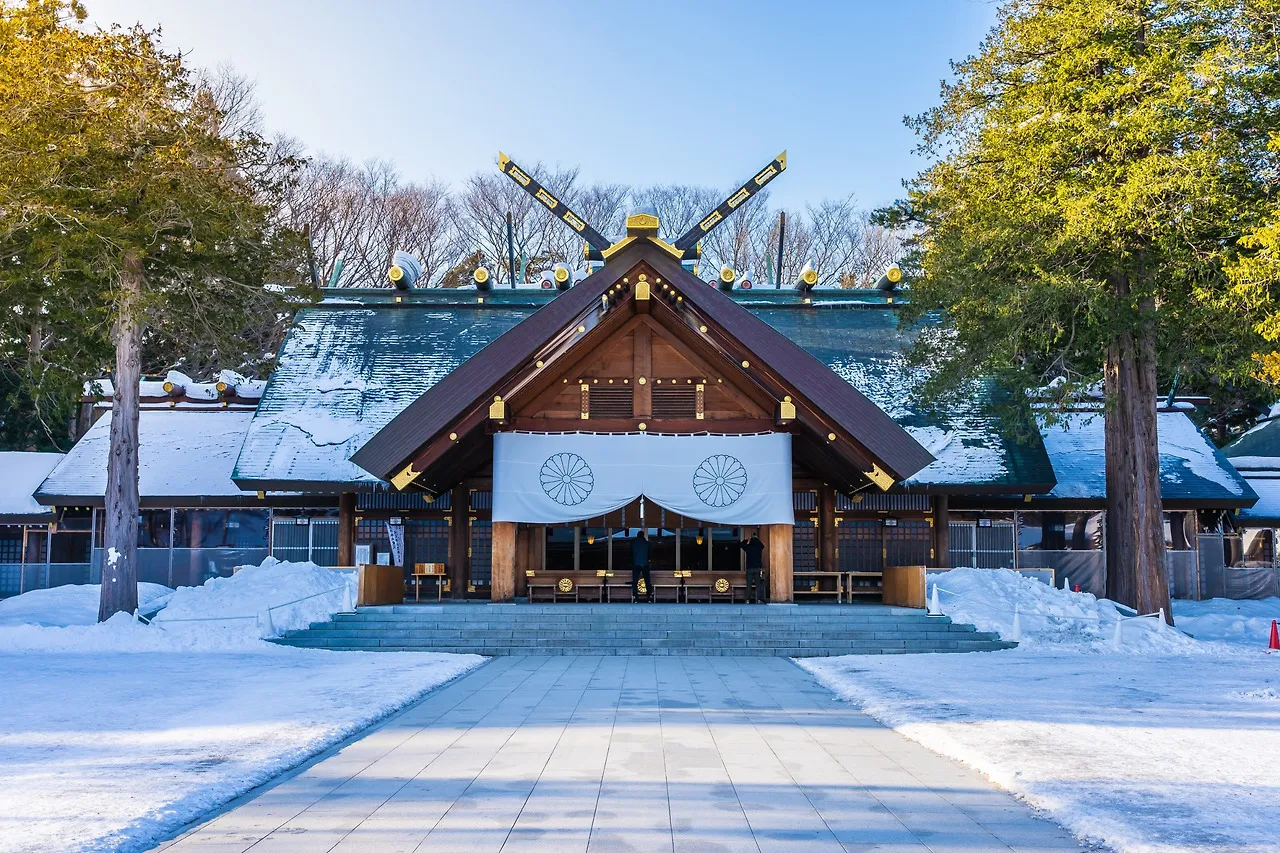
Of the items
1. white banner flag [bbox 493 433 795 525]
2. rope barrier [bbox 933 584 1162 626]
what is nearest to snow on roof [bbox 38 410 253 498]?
white banner flag [bbox 493 433 795 525]

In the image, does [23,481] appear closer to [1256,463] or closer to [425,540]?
[425,540]

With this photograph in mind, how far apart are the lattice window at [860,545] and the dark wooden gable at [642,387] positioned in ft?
6.94

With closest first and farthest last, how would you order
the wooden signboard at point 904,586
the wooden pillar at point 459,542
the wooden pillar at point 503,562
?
the wooden signboard at point 904,586 < the wooden pillar at point 503,562 < the wooden pillar at point 459,542

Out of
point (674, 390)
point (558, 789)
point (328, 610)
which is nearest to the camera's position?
point (558, 789)

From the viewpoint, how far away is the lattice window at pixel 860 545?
22625mm

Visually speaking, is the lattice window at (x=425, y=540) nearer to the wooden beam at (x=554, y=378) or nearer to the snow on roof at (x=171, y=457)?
the snow on roof at (x=171, y=457)

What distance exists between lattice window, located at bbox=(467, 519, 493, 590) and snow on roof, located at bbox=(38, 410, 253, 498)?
17.3 ft

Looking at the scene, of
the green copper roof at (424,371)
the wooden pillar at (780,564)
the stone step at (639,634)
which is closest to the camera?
the stone step at (639,634)

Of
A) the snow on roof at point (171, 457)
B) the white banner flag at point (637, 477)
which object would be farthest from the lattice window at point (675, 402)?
the snow on roof at point (171, 457)

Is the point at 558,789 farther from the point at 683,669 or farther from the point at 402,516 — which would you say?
the point at 402,516

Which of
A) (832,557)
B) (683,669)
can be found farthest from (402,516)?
(683,669)

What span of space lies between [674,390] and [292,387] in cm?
962

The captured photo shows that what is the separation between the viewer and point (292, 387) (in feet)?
79.8

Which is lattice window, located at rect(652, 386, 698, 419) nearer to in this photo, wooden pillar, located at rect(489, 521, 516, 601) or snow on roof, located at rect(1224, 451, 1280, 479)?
wooden pillar, located at rect(489, 521, 516, 601)
